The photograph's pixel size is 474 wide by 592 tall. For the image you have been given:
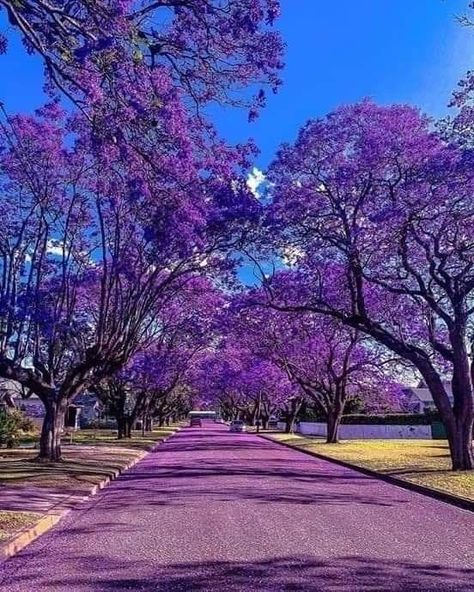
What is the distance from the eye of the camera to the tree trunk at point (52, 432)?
24734 millimetres

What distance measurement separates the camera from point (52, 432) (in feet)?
82.2

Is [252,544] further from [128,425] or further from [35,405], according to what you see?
[35,405]

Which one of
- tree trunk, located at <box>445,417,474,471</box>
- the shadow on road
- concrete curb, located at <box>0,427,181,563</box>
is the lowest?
the shadow on road

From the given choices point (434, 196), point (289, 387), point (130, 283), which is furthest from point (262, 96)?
point (289, 387)

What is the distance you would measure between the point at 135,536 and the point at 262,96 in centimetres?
649

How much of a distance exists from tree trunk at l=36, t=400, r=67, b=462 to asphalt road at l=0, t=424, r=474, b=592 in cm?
829

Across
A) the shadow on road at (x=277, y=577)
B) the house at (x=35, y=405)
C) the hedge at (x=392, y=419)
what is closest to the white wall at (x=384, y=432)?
the hedge at (x=392, y=419)

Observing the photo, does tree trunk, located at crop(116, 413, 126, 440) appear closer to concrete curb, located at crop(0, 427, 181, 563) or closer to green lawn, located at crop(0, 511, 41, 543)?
concrete curb, located at crop(0, 427, 181, 563)

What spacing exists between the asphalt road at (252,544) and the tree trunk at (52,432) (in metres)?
8.29

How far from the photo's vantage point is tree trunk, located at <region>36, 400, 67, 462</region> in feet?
81.1

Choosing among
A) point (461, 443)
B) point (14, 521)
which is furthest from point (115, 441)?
point (14, 521)

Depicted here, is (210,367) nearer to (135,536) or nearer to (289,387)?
(289,387)

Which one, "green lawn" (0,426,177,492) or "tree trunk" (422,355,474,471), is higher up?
"tree trunk" (422,355,474,471)

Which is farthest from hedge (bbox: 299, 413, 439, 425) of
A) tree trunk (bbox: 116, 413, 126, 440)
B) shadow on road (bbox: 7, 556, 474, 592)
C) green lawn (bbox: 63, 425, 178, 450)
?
shadow on road (bbox: 7, 556, 474, 592)
